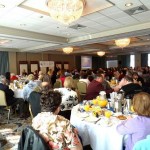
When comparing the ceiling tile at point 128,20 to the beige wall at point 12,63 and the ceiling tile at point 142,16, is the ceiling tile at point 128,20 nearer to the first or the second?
the ceiling tile at point 142,16

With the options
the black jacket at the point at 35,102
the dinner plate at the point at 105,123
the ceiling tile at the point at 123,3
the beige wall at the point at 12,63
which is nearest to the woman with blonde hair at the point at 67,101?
the black jacket at the point at 35,102

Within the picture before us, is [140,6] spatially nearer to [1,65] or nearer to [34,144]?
[34,144]

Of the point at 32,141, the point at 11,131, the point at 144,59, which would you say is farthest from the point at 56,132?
the point at 144,59

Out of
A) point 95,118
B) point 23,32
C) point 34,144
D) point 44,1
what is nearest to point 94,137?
point 95,118

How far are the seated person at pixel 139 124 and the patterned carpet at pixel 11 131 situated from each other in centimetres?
180

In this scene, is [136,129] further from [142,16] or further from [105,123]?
[142,16]

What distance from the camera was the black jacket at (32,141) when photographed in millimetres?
1628

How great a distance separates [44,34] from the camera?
24.2 ft

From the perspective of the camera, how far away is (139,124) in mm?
1901

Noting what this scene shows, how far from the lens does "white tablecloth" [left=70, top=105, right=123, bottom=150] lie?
2135 mm

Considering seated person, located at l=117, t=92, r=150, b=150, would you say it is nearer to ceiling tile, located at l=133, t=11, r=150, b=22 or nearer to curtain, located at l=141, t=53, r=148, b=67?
ceiling tile, located at l=133, t=11, r=150, b=22

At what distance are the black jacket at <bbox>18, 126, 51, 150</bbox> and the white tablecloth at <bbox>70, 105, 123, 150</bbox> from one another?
0.81 meters

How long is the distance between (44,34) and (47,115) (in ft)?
19.5

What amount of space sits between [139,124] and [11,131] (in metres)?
3.37
